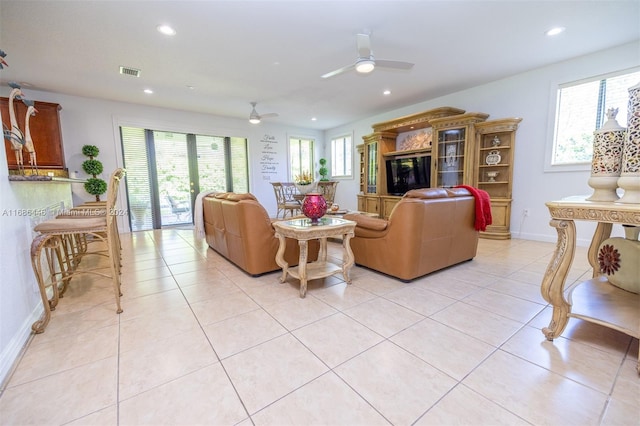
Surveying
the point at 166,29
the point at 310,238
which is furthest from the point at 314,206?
the point at 166,29

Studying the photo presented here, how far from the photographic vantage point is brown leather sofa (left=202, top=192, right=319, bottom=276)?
257 cm

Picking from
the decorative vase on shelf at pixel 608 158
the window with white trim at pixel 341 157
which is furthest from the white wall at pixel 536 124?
the window with white trim at pixel 341 157

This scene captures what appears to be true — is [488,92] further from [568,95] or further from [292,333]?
[292,333]

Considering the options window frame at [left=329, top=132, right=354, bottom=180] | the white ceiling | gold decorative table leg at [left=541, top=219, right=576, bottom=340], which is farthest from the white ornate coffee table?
window frame at [left=329, top=132, right=354, bottom=180]

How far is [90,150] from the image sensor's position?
480 cm

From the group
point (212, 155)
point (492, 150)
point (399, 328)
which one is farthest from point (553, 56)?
point (212, 155)

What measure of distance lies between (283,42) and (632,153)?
9.99 feet

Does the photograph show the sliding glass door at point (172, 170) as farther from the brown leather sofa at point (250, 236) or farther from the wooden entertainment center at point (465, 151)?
the wooden entertainment center at point (465, 151)

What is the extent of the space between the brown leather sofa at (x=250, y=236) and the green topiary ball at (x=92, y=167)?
134 inches

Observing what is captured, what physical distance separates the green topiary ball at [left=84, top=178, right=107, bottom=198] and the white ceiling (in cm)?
152

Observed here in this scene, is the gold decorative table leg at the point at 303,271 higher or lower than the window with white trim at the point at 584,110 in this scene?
lower

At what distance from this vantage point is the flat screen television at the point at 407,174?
5.14 metres

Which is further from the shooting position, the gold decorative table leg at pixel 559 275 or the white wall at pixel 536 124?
the white wall at pixel 536 124

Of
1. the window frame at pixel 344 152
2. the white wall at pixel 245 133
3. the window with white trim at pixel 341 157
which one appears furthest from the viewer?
the window with white trim at pixel 341 157
